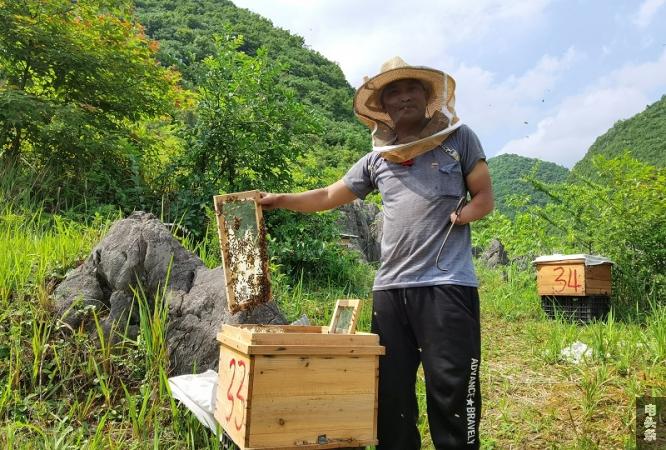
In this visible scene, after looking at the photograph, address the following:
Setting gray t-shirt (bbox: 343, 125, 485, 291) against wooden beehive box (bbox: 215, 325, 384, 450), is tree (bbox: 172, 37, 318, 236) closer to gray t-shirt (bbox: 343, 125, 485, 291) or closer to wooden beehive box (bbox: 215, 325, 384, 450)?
gray t-shirt (bbox: 343, 125, 485, 291)

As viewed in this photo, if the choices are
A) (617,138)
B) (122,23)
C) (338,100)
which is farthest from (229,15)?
(122,23)

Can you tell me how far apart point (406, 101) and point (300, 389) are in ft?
4.76

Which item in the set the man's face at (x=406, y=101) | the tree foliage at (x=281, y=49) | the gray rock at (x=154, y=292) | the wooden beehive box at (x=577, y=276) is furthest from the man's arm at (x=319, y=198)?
the tree foliage at (x=281, y=49)

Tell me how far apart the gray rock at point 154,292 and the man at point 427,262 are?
4.59ft

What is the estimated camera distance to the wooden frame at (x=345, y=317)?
8.99 ft

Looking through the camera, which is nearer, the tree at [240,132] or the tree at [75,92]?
the tree at [75,92]

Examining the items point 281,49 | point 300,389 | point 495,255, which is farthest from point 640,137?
point 300,389

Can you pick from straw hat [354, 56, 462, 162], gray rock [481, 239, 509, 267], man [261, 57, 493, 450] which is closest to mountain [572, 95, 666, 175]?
gray rock [481, 239, 509, 267]

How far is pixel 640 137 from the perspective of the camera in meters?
36.2

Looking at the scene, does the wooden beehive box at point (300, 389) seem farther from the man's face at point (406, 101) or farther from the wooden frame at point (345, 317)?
the man's face at point (406, 101)

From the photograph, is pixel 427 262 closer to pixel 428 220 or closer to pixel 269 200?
pixel 428 220

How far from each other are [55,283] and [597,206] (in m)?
7.24

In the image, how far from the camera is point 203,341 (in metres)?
3.70

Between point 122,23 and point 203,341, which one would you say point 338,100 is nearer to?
point 122,23
